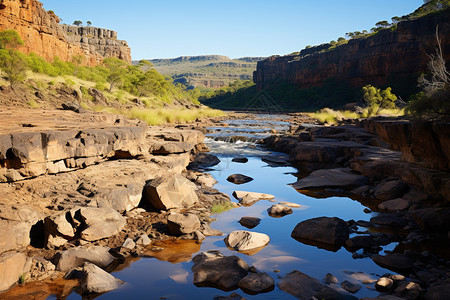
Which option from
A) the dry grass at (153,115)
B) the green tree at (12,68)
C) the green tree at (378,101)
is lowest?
the dry grass at (153,115)

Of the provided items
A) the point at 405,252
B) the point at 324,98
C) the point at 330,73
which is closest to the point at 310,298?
the point at 405,252

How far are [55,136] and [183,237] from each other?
285 centimetres

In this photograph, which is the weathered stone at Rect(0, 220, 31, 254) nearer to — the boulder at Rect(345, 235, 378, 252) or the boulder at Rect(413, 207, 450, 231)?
the boulder at Rect(345, 235, 378, 252)

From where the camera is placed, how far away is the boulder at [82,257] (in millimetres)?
4317

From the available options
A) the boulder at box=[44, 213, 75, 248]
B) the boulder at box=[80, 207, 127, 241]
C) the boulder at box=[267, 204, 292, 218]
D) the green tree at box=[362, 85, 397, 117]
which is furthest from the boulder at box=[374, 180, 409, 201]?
the green tree at box=[362, 85, 397, 117]

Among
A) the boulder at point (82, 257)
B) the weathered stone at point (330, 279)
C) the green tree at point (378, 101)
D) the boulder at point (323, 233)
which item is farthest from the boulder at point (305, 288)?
the green tree at point (378, 101)

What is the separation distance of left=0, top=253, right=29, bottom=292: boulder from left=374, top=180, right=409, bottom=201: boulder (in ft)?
24.5

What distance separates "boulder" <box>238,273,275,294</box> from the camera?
4.04 meters

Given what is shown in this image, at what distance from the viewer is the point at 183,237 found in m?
5.56

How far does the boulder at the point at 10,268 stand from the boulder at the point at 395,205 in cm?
683

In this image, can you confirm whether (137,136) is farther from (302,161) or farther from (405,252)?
(302,161)

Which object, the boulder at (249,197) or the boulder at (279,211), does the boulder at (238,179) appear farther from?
the boulder at (279,211)

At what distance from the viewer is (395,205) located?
288 inches

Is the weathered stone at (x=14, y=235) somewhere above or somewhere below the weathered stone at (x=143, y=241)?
above
